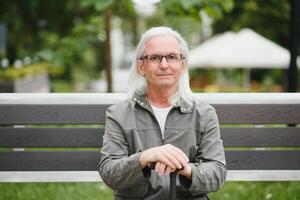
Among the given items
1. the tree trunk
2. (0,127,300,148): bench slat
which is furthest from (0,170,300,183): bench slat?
the tree trunk

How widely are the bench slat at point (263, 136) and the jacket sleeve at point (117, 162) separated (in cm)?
97

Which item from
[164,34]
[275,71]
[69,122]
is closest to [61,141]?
[69,122]

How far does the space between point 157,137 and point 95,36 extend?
5595 mm

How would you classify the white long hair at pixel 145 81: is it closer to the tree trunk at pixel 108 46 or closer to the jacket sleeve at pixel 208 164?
the jacket sleeve at pixel 208 164

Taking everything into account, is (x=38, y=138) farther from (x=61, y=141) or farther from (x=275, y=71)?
(x=275, y=71)

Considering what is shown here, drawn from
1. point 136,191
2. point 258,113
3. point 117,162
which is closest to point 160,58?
point 117,162

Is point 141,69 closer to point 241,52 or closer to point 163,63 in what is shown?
point 163,63

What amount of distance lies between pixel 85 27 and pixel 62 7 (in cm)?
899

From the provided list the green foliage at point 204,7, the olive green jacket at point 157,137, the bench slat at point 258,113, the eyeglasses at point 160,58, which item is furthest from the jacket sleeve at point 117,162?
the green foliage at point 204,7

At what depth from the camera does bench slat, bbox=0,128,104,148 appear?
11.7ft

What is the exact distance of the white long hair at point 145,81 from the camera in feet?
9.36

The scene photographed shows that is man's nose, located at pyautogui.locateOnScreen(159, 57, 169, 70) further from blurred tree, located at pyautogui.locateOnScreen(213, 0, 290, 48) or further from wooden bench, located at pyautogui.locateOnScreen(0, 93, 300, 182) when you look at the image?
blurred tree, located at pyautogui.locateOnScreen(213, 0, 290, 48)

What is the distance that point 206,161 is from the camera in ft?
9.20

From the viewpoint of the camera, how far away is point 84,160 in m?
3.61
